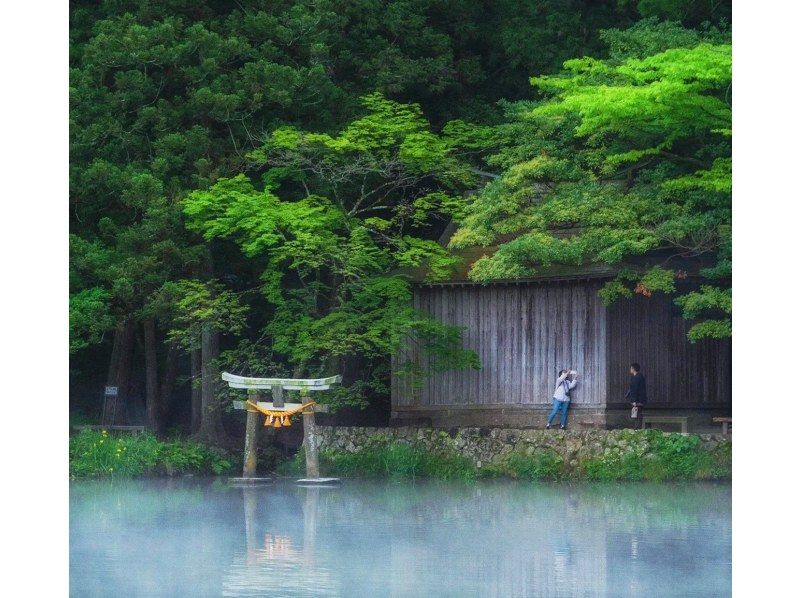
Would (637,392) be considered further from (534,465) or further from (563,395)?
(534,465)

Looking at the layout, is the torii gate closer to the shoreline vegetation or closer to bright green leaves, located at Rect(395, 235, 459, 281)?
the shoreline vegetation

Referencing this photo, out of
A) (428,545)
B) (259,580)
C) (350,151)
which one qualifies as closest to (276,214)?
(350,151)

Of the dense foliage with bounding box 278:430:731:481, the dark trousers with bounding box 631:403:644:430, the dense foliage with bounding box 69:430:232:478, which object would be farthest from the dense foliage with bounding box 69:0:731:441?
the dark trousers with bounding box 631:403:644:430

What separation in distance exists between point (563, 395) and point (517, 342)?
5.75 feet

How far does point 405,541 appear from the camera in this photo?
572 inches

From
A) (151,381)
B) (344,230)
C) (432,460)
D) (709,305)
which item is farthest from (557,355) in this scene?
(151,381)

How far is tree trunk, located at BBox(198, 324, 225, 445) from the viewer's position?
83.5ft

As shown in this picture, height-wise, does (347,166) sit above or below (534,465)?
above

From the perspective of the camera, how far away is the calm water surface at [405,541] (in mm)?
11719

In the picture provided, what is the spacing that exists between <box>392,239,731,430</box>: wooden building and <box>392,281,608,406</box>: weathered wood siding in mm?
18

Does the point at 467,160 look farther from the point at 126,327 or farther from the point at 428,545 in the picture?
the point at 428,545

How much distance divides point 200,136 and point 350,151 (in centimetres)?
276

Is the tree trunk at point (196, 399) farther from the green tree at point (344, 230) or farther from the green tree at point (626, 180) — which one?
the green tree at point (626, 180)

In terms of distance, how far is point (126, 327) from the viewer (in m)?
27.0
